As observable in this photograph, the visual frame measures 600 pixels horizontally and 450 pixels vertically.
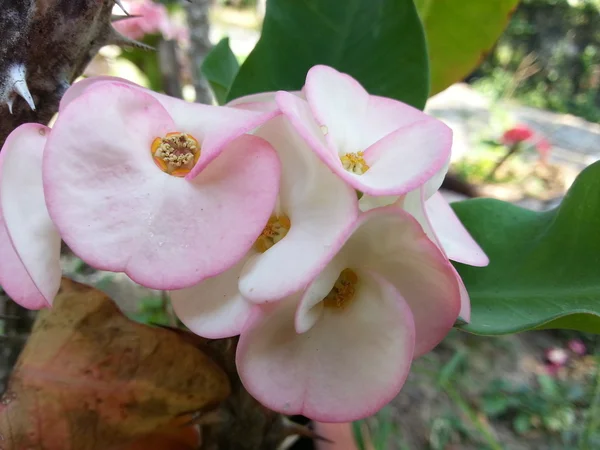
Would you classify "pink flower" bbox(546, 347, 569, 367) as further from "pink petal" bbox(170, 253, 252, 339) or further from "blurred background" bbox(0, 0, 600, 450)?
"pink petal" bbox(170, 253, 252, 339)

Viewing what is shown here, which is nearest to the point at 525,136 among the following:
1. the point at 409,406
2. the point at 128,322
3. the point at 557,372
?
the point at 557,372

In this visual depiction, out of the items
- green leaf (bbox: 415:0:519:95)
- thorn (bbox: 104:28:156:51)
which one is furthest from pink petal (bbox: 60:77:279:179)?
green leaf (bbox: 415:0:519:95)

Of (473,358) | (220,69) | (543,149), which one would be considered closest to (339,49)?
(220,69)

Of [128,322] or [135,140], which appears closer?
[135,140]

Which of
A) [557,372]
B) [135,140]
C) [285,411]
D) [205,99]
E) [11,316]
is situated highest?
[135,140]

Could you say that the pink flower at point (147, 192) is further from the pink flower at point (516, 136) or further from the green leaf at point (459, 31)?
the pink flower at point (516, 136)

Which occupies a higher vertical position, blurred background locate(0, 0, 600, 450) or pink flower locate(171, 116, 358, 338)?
pink flower locate(171, 116, 358, 338)

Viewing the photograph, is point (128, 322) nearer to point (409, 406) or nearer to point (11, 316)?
point (11, 316)
